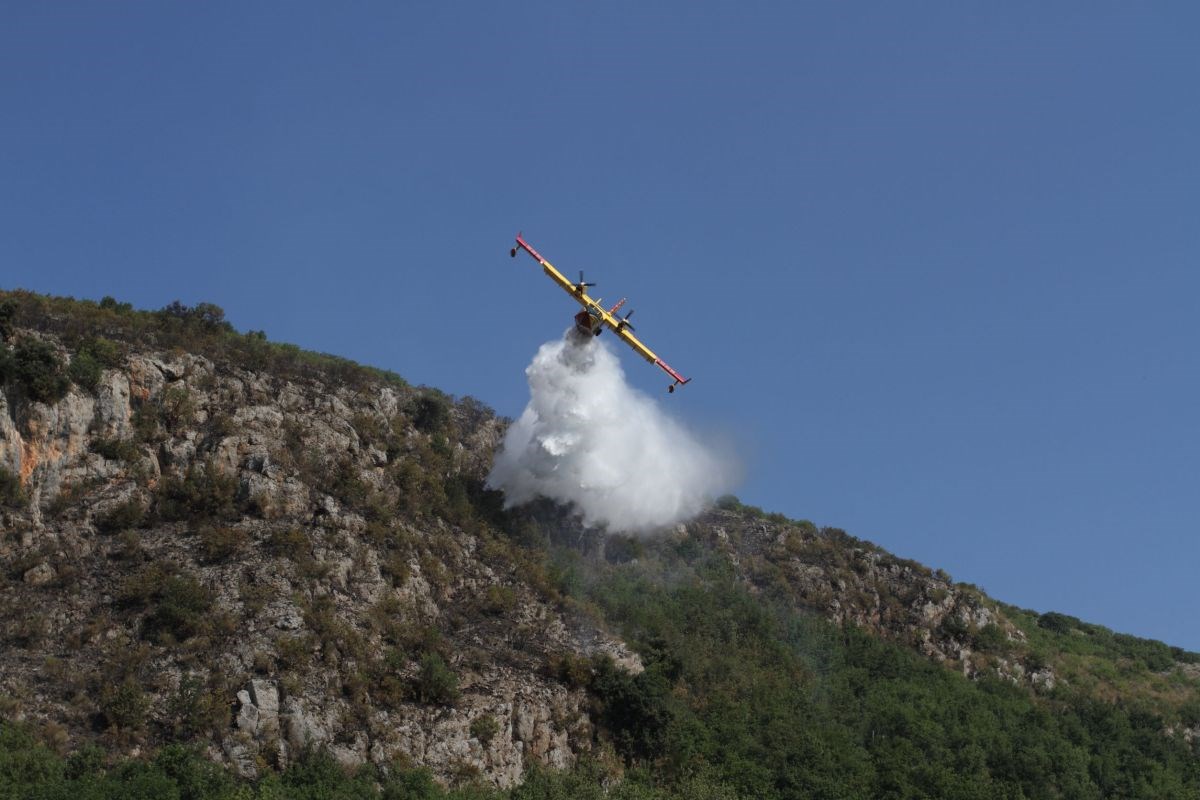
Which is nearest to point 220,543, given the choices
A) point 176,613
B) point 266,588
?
point 266,588

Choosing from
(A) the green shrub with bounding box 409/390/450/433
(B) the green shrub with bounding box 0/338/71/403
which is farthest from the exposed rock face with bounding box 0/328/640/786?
(A) the green shrub with bounding box 409/390/450/433

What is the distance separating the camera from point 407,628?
73.6 metres

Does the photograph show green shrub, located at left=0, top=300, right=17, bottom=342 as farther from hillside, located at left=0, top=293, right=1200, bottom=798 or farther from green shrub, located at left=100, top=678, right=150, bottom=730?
green shrub, located at left=100, top=678, right=150, bottom=730

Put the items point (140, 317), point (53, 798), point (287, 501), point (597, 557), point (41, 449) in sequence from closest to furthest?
1. point (53, 798)
2. point (41, 449)
3. point (287, 501)
4. point (140, 317)
5. point (597, 557)

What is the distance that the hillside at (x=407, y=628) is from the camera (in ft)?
207

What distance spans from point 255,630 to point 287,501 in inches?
461

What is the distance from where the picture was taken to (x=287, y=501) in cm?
7688

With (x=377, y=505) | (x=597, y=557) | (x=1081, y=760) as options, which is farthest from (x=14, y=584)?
(x=1081, y=760)

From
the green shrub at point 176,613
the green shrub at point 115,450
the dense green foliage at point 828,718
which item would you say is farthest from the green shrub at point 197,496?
the dense green foliage at point 828,718

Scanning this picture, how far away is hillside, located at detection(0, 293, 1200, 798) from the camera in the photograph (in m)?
63.1

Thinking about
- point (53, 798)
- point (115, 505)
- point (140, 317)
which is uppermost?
point (140, 317)

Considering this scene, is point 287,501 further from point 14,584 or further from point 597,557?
point 597,557

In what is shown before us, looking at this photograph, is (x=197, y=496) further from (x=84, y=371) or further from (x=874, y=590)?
(x=874, y=590)

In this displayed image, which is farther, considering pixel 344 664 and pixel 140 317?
pixel 140 317
